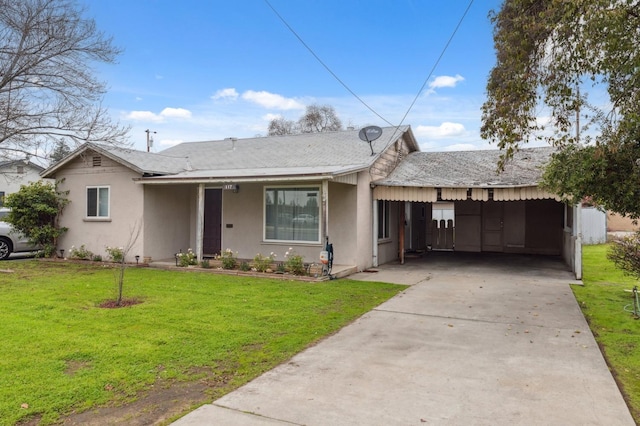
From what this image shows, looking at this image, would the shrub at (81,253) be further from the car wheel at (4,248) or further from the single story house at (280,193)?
the car wheel at (4,248)

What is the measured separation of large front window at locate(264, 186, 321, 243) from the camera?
1173cm

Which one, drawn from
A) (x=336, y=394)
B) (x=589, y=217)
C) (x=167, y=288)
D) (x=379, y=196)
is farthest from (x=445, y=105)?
(x=336, y=394)

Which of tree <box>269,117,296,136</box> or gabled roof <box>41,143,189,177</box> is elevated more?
tree <box>269,117,296,136</box>

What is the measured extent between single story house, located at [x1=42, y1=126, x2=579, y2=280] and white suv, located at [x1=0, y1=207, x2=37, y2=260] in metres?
1.51

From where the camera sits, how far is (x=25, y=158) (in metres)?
11.5

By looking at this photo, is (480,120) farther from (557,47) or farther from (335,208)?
(335,208)

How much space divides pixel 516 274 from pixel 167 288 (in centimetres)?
903

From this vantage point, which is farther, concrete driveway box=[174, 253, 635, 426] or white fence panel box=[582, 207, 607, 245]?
white fence panel box=[582, 207, 607, 245]

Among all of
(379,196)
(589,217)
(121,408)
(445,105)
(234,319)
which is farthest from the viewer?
(589,217)

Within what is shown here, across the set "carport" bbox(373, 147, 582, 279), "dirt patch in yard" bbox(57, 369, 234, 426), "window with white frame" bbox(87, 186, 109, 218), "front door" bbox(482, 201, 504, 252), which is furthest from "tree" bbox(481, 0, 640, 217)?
"window with white frame" bbox(87, 186, 109, 218)

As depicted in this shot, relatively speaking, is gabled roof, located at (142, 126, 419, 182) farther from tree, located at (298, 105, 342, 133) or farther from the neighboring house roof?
tree, located at (298, 105, 342, 133)

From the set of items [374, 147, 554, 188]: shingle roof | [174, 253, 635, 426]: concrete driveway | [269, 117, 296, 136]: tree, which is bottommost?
[174, 253, 635, 426]: concrete driveway

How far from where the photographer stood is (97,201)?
13391mm

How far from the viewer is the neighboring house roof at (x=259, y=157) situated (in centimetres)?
1204
